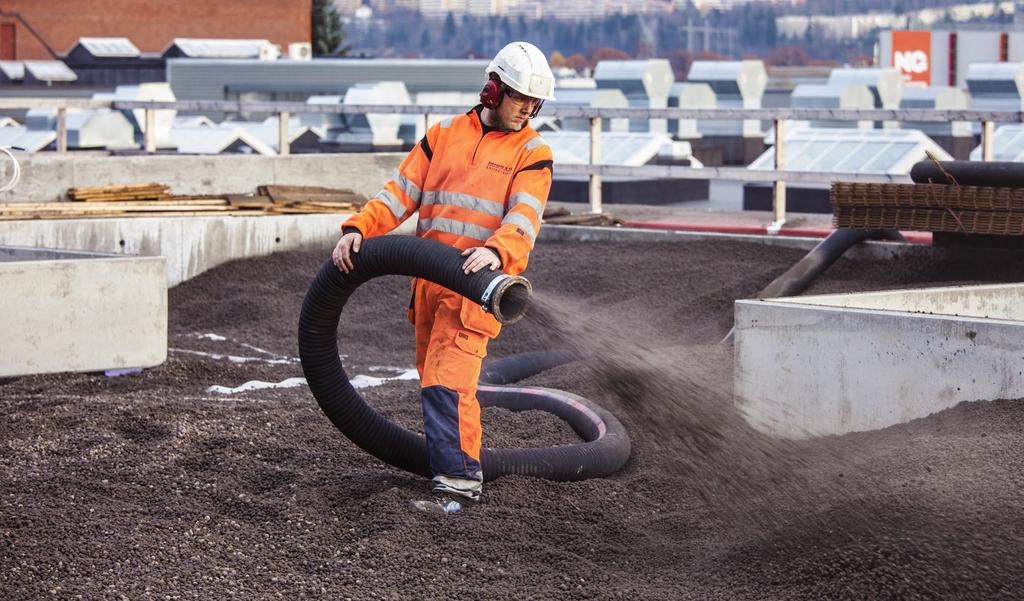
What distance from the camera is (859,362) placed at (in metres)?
6.82

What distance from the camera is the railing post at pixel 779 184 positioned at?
43.2ft

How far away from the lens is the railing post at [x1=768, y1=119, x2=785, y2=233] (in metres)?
13.2

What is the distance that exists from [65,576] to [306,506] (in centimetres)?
104

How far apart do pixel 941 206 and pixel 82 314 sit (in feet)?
17.4

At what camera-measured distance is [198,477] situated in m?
6.18

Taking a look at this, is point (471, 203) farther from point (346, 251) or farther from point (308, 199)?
point (308, 199)

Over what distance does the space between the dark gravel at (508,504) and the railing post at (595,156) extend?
226 inches

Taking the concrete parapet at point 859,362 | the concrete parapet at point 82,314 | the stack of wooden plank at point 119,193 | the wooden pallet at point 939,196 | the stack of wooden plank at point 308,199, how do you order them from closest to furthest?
the concrete parapet at point 859,362 < the concrete parapet at point 82,314 < the wooden pallet at point 939,196 < the stack of wooden plank at point 119,193 < the stack of wooden plank at point 308,199

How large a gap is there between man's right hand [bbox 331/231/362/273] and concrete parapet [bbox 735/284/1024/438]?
2326mm

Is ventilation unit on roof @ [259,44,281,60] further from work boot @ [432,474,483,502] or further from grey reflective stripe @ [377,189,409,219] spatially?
work boot @ [432,474,483,502]

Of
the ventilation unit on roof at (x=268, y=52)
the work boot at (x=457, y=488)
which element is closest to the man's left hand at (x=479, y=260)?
the work boot at (x=457, y=488)

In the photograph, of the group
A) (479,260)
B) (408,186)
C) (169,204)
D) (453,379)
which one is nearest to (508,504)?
(453,379)

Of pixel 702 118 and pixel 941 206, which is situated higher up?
pixel 702 118

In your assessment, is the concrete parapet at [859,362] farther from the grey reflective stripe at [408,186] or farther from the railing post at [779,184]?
the railing post at [779,184]
